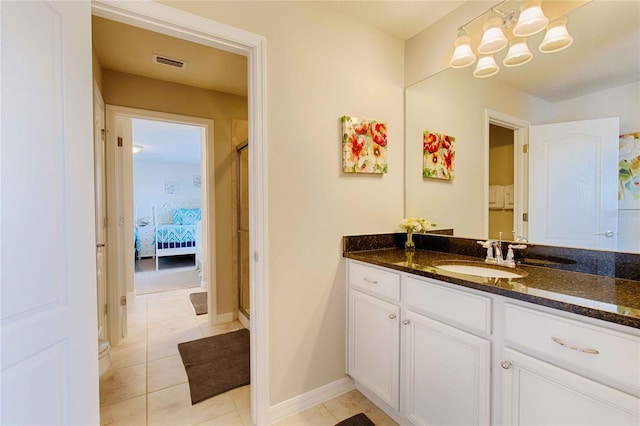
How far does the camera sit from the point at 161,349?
2428mm

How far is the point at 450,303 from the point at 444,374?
0.33 metres

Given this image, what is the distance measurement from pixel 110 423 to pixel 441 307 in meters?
1.90

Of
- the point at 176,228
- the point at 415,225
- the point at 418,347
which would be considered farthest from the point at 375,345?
the point at 176,228

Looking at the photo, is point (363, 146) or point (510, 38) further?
point (363, 146)

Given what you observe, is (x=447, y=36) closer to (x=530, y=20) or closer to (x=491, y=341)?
(x=530, y=20)

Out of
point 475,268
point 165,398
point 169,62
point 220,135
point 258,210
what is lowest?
point 165,398

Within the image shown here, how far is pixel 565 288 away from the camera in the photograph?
102cm

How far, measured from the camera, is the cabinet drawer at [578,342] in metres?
0.77

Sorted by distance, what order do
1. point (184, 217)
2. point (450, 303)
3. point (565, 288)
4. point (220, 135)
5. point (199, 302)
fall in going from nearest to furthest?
point (565, 288) → point (450, 303) → point (220, 135) → point (199, 302) → point (184, 217)

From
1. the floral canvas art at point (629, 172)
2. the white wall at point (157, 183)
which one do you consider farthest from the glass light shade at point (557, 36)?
the white wall at point (157, 183)

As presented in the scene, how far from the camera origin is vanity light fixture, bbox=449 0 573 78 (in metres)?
1.42

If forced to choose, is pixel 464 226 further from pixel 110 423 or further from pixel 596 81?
pixel 110 423

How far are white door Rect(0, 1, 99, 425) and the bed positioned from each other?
4.73 metres

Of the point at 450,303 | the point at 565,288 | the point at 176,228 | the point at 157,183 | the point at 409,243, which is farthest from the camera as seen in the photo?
the point at 157,183
